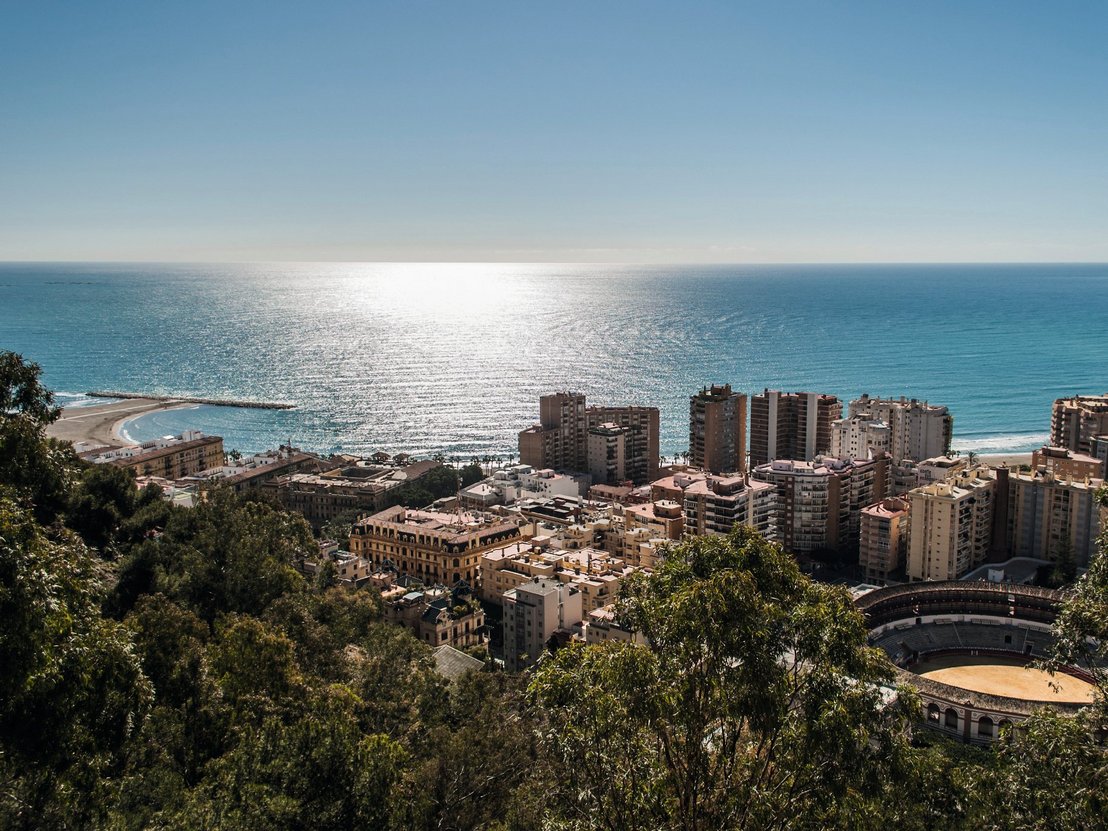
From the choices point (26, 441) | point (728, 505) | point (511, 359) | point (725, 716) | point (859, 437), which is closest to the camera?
point (725, 716)

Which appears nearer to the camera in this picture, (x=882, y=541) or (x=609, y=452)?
(x=882, y=541)

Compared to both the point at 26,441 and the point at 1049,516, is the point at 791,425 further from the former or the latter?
the point at 26,441

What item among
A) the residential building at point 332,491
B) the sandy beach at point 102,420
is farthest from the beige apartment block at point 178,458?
the residential building at point 332,491

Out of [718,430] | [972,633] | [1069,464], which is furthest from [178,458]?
[1069,464]

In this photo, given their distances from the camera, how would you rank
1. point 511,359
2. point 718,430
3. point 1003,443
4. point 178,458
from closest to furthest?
point 178,458
point 718,430
point 1003,443
point 511,359

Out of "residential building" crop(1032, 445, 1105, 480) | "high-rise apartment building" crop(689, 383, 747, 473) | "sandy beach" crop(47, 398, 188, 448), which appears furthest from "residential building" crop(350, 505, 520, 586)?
"sandy beach" crop(47, 398, 188, 448)

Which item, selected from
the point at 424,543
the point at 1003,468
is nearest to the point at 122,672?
the point at 424,543

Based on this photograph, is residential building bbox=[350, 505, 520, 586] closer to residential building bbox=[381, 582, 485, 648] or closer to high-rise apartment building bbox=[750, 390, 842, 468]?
residential building bbox=[381, 582, 485, 648]
